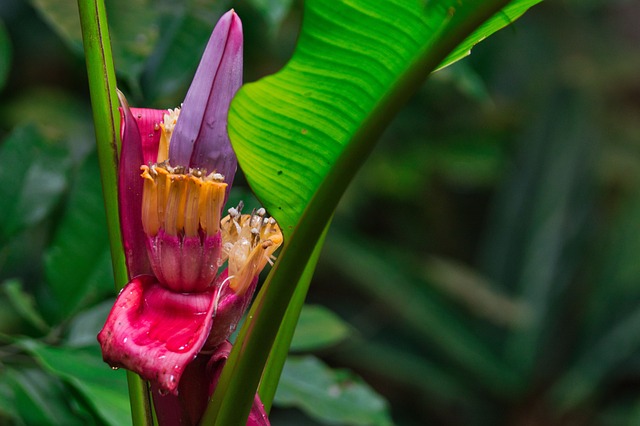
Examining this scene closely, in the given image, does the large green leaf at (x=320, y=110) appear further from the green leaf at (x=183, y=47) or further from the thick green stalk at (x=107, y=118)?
the green leaf at (x=183, y=47)

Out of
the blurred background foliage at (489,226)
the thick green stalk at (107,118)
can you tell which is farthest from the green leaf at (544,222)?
the thick green stalk at (107,118)

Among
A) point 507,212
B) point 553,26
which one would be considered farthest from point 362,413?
point 553,26

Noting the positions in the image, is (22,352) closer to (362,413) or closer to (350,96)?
(362,413)

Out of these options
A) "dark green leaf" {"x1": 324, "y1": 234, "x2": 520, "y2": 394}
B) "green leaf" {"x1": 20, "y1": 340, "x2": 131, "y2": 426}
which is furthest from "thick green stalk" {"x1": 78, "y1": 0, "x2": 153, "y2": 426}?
"dark green leaf" {"x1": 324, "y1": 234, "x2": 520, "y2": 394}

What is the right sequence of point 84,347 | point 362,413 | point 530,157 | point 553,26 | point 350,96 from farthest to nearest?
point 553,26 < point 530,157 < point 362,413 < point 84,347 < point 350,96

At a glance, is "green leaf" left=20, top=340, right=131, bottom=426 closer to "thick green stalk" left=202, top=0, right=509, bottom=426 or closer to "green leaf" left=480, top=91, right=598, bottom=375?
"thick green stalk" left=202, top=0, right=509, bottom=426

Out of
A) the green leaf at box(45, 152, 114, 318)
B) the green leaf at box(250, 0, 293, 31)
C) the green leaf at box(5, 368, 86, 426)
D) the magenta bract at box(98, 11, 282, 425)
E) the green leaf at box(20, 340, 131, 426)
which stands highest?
the green leaf at box(250, 0, 293, 31)
